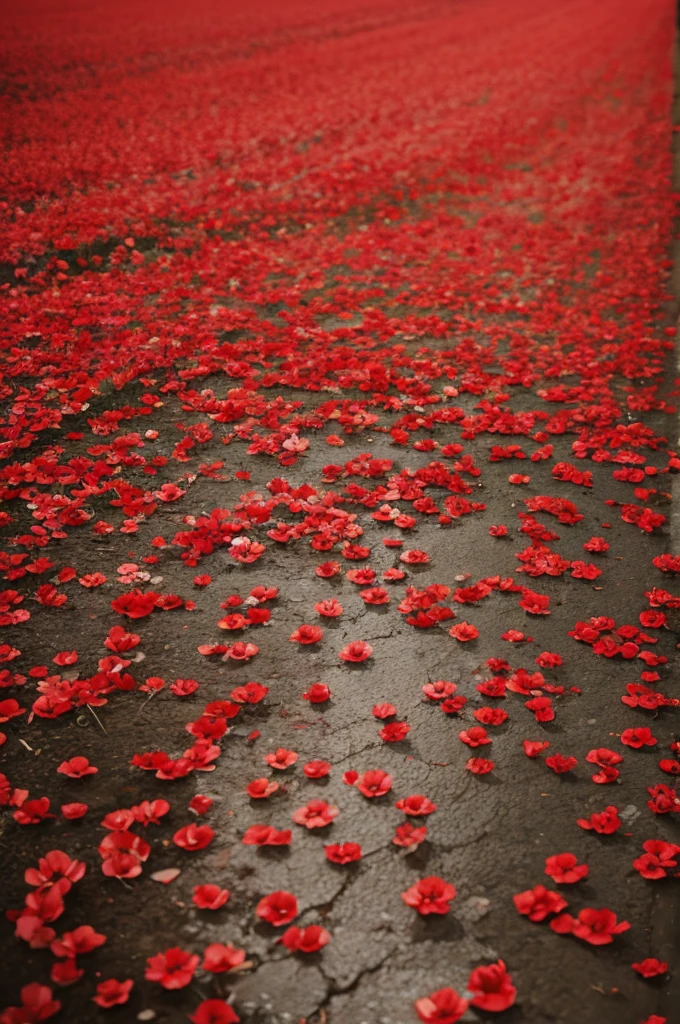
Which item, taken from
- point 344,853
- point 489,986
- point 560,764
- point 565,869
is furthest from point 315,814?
point 560,764

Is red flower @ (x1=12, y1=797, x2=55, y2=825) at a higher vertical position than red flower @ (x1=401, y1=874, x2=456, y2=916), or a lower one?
higher

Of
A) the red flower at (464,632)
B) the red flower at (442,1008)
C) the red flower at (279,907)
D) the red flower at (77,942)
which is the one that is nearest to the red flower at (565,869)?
the red flower at (442,1008)

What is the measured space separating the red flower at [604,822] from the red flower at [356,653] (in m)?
1.18

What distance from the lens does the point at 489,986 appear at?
6.81 ft

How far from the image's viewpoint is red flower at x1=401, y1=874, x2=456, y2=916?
231 cm

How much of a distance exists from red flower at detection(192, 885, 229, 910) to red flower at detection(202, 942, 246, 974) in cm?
13

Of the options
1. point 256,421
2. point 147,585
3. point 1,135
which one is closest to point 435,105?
point 1,135

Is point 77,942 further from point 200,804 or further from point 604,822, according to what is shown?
point 604,822

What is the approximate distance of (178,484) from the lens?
14.7ft

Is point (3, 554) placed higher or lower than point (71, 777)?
higher

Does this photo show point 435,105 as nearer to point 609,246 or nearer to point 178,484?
point 609,246

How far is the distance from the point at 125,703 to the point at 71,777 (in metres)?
0.41

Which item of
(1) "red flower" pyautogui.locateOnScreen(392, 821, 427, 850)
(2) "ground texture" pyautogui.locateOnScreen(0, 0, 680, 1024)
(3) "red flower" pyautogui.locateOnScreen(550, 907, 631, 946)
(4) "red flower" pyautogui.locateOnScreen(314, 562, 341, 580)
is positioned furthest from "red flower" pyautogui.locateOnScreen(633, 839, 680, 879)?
(4) "red flower" pyautogui.locateOnScreen(314, 562, 341, 580)

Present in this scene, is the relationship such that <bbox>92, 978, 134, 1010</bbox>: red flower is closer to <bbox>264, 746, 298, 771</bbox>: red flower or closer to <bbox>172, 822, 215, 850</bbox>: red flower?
<bbox>172, 822, 215, 850</bbox>: red flower
